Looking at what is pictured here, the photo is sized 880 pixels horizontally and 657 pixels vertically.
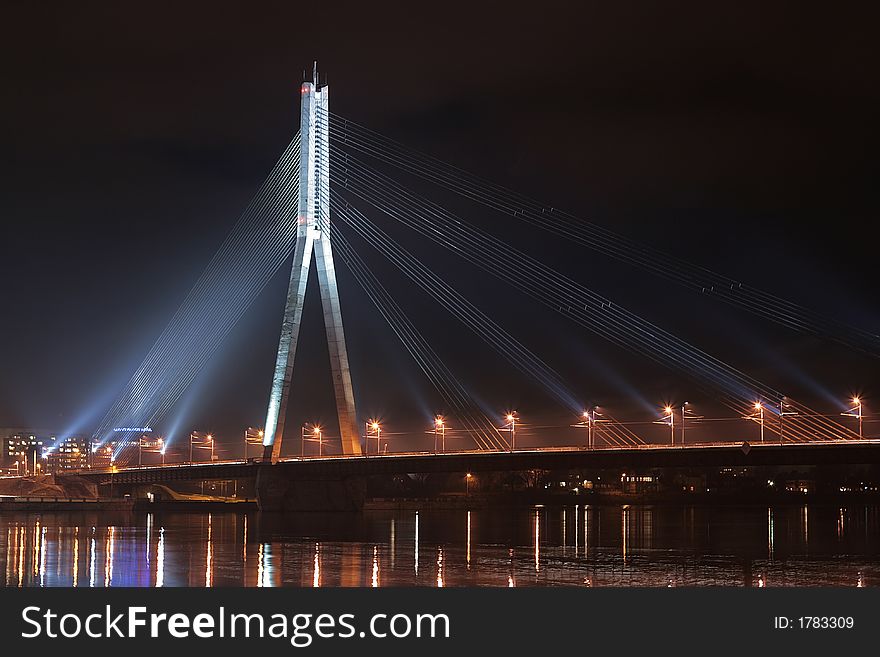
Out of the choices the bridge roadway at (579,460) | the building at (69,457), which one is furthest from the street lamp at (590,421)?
the building at (69,457)

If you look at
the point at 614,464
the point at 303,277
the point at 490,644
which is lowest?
the point at 490,644

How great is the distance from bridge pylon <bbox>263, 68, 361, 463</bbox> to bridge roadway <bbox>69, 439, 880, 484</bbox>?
19.7ft

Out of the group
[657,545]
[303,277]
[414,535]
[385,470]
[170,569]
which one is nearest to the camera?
[170,569]

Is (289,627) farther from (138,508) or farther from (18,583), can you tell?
(138,508)

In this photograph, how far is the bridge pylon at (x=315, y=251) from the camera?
56.8m

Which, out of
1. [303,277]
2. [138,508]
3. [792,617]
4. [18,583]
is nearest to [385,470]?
[303,277]

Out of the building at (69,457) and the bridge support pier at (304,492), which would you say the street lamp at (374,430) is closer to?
the bridge support pier at (304,492)

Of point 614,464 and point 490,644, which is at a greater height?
point 614,464

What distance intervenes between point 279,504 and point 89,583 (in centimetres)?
4291

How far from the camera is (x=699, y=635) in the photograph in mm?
15172

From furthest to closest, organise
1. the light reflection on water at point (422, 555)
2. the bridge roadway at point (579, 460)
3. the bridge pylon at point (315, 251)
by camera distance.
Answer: the bridge pylon at point (315, 251) < the bridge roadway at point (579, 460) < the light reflection on water at point (422, 555)

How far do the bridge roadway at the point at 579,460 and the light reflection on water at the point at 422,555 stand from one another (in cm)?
314

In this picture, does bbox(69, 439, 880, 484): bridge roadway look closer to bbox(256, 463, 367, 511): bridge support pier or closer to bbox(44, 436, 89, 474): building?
bbox(256, 463, 367, 511): bridge support pier

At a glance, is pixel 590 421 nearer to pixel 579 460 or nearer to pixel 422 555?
pixel 579 460
